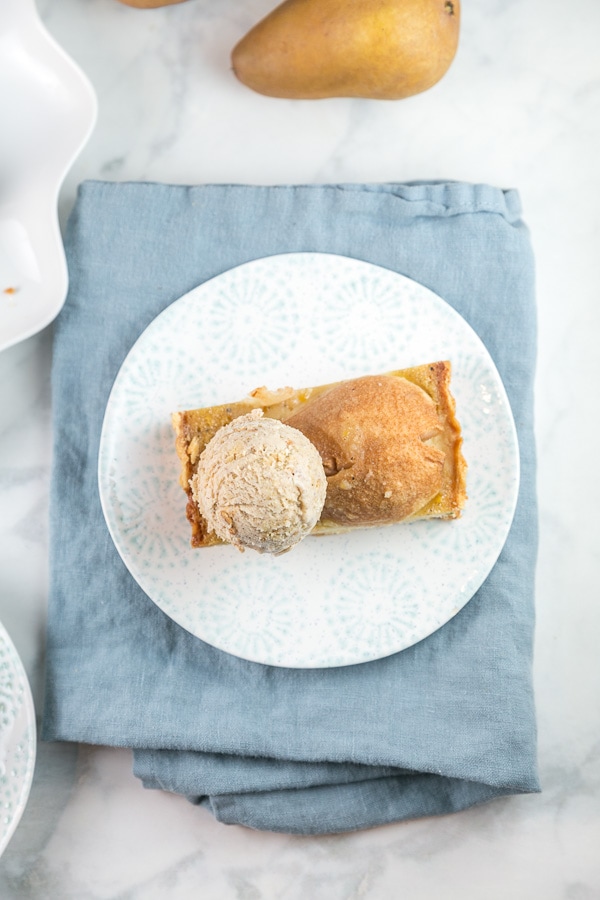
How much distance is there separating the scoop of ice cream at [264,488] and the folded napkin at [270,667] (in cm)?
44

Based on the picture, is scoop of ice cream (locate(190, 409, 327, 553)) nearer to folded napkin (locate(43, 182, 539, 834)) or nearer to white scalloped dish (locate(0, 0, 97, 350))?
folded napkin (locate(43, 182, 539, 834))

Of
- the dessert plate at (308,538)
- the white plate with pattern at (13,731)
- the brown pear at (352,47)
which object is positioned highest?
the brown pear at (352,47)

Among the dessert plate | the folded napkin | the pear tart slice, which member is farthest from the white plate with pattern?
the pear tart slice

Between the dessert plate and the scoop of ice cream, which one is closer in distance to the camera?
the scoop of ice cream

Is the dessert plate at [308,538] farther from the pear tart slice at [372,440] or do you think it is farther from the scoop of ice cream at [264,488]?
the scoop of ice cream at [264,488]

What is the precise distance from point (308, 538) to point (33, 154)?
107 cm

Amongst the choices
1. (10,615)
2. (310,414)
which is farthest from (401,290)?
(10,615)

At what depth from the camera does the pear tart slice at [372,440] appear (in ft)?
5.22

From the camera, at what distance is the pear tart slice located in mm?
1590

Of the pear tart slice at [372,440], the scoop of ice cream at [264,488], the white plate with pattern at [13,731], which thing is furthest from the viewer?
the white plate with pattern at [13,731]

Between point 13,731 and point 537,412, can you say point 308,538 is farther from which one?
point 13,731

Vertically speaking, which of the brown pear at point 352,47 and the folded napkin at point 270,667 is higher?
the brown pear at point 352,47

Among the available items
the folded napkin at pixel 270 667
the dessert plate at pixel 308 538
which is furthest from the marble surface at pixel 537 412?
the dessert plate at pixel 308 538

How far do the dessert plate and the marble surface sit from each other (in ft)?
0.85
